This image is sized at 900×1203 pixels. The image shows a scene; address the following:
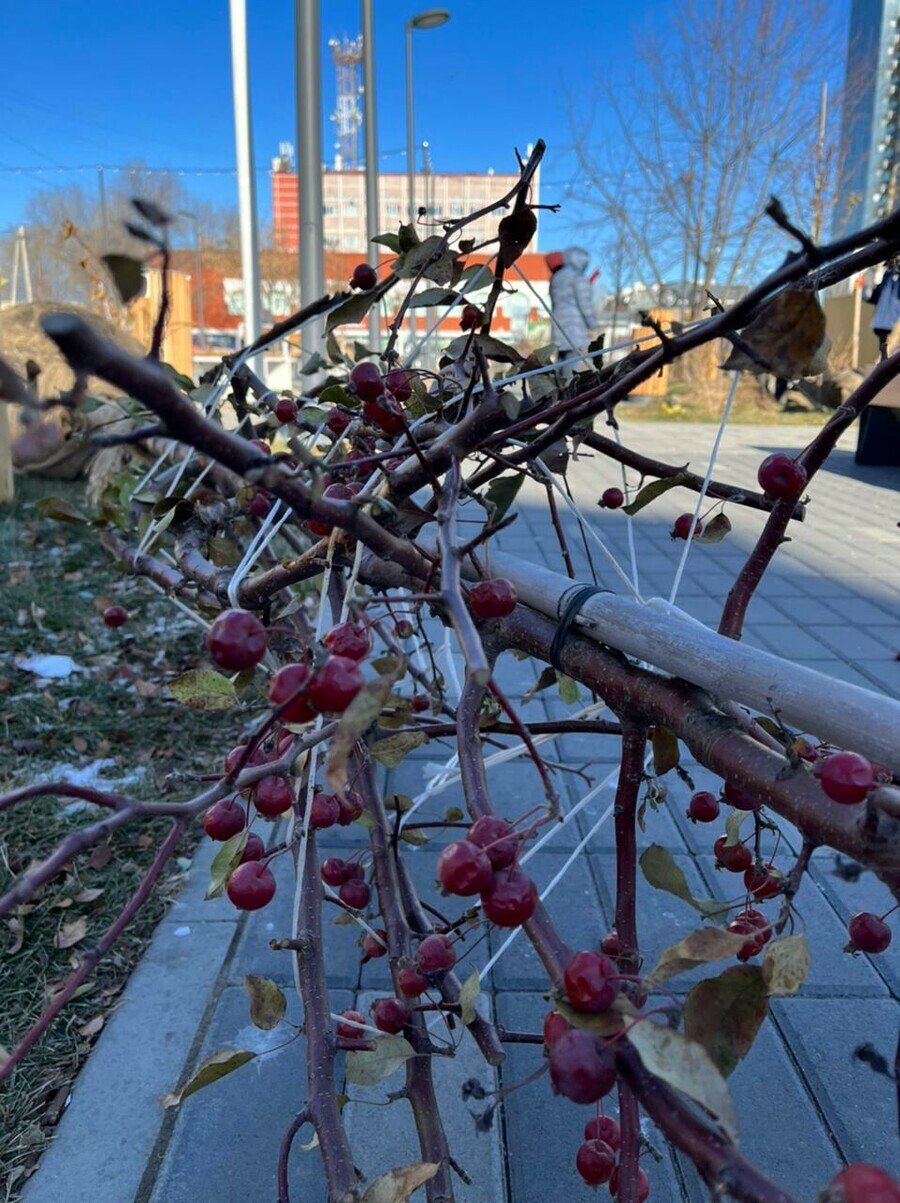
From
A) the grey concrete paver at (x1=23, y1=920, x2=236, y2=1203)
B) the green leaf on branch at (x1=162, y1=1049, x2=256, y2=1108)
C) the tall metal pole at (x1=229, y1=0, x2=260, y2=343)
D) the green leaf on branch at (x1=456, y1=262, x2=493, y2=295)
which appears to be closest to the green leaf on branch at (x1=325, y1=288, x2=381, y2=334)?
the green leaf on branch at (x1=456, y1=262, x2=493, y2=295)

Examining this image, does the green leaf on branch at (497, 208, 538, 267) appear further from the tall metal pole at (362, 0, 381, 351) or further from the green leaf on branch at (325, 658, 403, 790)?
the tall metal pole at (362, 0, 381, 351)

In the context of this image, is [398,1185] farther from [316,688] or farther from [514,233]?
[514,233]

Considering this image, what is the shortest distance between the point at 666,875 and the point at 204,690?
49 centimetres

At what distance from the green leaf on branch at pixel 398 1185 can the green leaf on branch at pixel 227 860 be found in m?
0.31

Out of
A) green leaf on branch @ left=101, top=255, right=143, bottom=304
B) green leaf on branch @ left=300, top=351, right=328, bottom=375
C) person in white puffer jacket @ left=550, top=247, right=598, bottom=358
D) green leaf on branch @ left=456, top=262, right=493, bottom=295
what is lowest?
green leaf on branch @ left=300, top=351, right=328, bottom=375

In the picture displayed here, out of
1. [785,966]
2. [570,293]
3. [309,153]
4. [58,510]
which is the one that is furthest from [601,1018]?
[570,293]

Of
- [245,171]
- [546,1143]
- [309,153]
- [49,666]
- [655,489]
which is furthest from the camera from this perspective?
[245,171]

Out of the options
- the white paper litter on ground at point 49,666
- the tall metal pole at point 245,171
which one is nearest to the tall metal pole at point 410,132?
the tall metal pole at point 245,171

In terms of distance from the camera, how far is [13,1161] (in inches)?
56.1

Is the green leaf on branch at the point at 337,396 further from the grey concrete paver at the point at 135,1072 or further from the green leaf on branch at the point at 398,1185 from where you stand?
the grey concrete paver at the point at 135,1072

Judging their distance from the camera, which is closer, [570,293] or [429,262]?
[429,262]

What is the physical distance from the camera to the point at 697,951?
0.57m

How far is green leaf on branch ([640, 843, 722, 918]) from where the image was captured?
0.83 meters

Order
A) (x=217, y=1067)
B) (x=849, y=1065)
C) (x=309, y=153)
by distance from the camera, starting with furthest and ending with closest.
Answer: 1. (x=309, y=153)
2. (x=849, y=1065)
3. (x=217, y=1067)
